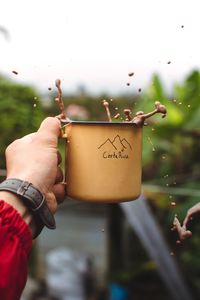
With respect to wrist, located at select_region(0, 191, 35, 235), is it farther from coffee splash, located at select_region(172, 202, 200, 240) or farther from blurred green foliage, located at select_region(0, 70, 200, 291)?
blurred green foliage, located at select_region(0, 70, 200, 291)

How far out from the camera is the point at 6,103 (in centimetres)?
265

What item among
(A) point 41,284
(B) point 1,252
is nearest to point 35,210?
(B) point 1,252

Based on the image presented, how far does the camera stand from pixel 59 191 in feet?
3.39

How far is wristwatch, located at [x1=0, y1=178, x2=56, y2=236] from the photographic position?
0.90m

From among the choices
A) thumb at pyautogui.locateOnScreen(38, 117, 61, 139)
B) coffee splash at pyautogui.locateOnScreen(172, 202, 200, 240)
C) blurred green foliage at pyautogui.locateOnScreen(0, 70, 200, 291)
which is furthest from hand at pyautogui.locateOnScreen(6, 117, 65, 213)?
blurred green foliage at pyautogui.locateOnScreen(0, 70, 200, 291)

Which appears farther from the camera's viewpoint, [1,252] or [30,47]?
[30,47]

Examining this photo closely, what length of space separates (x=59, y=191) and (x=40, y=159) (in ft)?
0.34

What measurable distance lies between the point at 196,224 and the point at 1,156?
110 centimetres

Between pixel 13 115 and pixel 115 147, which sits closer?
pixel 115 147

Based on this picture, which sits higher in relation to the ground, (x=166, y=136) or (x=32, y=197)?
(x=32, y=197)

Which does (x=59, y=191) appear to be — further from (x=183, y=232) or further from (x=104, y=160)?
(x=183, y=232)

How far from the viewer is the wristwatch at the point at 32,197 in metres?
0.90

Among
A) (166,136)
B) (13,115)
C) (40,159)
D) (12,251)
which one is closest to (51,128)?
(40,159)

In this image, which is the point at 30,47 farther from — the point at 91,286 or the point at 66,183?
the point at 91,286
